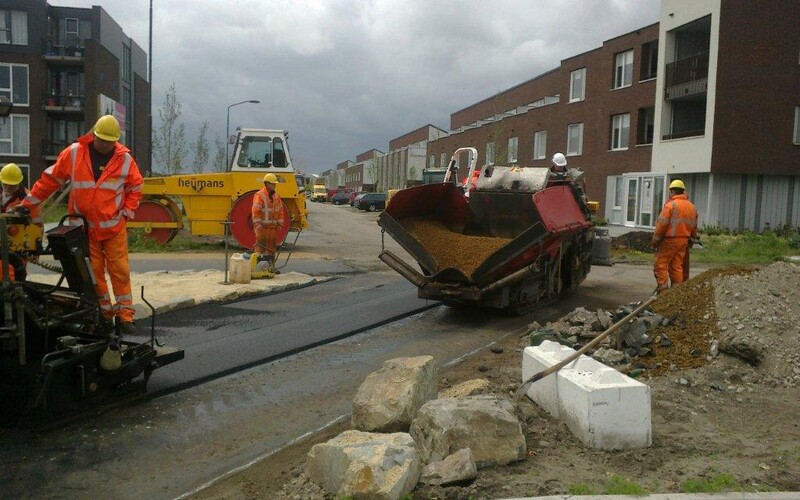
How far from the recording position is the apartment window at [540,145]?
3862cm

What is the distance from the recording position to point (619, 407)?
14.7ft

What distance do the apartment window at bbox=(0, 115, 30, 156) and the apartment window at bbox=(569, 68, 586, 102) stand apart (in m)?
28.3

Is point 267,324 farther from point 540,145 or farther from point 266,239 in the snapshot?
point 540,145

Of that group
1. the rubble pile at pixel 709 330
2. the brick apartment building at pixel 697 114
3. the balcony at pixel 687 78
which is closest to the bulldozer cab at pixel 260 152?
the rubble pile at pixel 709 330

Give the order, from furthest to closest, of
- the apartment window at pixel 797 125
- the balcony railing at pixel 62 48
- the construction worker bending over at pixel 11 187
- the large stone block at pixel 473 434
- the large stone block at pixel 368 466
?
the balcony railing at pixel 62 48 → the apartment window at pixel 797 125 → the construction worker bending over at pixel 11 187 → the large stone block at pixel 473 434 → the large stone block at pixel 368 466

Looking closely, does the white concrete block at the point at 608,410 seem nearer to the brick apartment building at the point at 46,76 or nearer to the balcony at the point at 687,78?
the balcony at the point at 687,78

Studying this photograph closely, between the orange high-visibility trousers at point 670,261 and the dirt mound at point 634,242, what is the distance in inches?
378

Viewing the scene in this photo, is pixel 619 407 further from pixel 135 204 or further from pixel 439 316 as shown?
pixel 439 316

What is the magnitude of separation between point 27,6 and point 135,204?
39242mm

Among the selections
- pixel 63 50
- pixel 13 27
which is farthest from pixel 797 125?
pixel 13 27

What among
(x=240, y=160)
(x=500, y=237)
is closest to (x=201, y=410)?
(x=500, y=237)

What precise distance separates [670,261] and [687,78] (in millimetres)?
19984

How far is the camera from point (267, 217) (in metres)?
13.1

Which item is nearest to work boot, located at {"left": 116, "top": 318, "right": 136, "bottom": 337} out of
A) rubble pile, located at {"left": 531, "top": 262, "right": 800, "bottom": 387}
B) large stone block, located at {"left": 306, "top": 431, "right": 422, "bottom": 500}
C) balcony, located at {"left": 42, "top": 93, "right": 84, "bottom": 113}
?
large stone block, located at {"left": 306, "top": 431, "right": 422, "bottom": 500}
